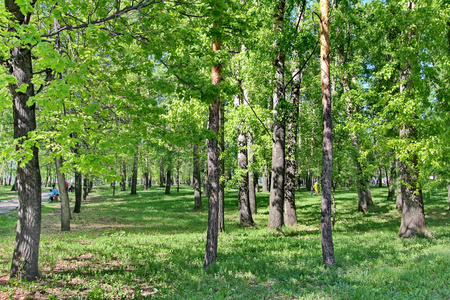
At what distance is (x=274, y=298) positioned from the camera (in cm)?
551

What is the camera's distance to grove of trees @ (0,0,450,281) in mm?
5938

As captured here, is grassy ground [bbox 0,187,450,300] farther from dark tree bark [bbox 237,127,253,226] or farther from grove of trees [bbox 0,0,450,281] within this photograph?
dark tree bark [bbox 237,127,253,226]

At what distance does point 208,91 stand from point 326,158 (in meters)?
3.72

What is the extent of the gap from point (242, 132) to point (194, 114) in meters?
2.67

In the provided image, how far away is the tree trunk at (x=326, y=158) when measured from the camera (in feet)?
25.2

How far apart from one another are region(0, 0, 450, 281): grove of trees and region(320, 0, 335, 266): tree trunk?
0.03 m

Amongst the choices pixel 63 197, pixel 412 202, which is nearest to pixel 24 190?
pixel 63 197

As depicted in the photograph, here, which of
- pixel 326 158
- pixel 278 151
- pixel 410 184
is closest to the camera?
pixel 326 158

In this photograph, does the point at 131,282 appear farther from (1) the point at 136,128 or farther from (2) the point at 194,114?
(2) the point at 194,114

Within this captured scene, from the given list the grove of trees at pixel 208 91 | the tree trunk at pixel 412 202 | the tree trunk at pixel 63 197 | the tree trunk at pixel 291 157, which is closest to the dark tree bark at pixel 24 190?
the grove of trees at pixel 208 91

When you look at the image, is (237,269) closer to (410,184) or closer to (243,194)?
(243,194)

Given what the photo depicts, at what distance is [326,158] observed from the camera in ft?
26.3

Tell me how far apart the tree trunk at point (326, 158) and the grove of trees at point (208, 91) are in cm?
3

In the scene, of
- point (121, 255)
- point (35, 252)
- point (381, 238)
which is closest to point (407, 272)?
point (381, 238)
